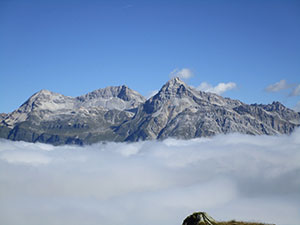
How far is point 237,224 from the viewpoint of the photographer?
48.7 meters

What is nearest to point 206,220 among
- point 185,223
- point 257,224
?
point 185,223

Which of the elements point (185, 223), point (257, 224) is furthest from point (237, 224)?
point (185, 223)

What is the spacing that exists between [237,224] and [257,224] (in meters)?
2.82

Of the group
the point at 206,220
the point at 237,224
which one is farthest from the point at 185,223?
the point at 237,224

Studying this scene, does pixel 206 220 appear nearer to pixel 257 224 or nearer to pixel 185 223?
pixel 185 223

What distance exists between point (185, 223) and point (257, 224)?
10111 mm

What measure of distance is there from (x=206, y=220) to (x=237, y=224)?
174 inches

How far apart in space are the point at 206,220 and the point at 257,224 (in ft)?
23.7

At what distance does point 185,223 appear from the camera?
49.7 metres

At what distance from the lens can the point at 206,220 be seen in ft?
160

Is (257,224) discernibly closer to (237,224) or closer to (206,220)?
(237,224)

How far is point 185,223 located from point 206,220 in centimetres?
313

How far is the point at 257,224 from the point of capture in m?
48.7
